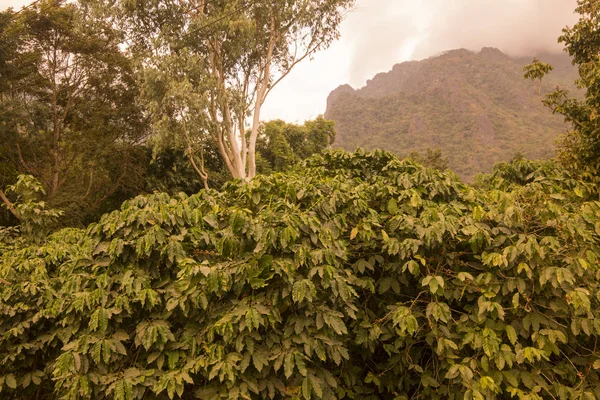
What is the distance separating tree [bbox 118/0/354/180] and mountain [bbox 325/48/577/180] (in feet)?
137

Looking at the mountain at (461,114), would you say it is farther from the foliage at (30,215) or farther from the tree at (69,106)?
the foliage at (30,215)

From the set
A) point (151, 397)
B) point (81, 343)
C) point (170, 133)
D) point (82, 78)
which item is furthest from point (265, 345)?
point (82, 78)

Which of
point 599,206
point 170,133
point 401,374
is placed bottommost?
point 401,374

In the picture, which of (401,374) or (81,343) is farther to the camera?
(401,374)

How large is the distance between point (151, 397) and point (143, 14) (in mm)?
14228

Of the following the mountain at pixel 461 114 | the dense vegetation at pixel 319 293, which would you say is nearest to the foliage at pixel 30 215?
the dense vegetation at pixel 319 293

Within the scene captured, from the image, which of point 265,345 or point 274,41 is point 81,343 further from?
point 274,41

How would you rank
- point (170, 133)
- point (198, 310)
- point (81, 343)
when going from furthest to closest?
point (170, 133) < point (198, 310) < point (81, 343)

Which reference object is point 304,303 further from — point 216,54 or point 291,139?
point 291,139

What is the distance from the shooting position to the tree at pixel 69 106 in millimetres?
11242

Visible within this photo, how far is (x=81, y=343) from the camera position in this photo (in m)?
2.36

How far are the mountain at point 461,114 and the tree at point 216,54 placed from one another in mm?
41683

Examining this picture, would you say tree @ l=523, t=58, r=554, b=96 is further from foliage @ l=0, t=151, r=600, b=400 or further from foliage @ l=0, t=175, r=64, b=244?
foliage @ l=0, t=175, r=64, b=244

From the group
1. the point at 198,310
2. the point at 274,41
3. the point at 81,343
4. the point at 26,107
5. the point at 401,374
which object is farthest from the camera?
the point at 274,41
